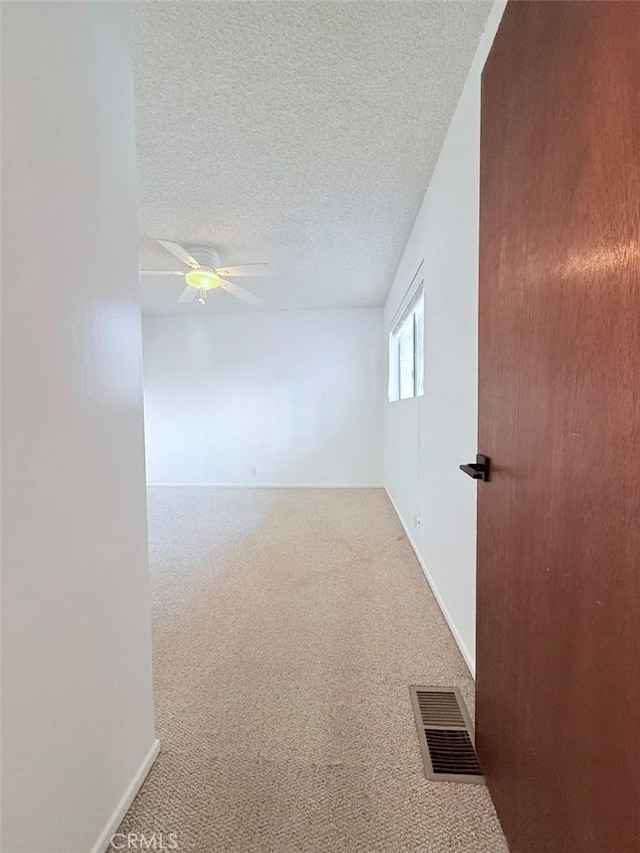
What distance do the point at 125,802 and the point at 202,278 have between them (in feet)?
10.2

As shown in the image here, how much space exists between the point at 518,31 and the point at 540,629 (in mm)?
1335

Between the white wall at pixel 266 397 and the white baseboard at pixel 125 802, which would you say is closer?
the white baseboard at pixel 125 802

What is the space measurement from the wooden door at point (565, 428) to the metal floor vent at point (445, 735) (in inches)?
5.4

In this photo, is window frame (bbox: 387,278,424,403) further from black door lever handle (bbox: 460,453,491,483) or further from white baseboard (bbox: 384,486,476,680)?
black door lever handle (bbox: 460,453,491,483)

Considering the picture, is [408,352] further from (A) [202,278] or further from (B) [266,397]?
(B) [266,397]

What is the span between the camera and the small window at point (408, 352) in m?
2.97

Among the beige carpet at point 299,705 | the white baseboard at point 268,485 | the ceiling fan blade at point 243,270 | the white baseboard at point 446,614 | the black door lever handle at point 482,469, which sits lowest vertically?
the white baseboard at point 268,485

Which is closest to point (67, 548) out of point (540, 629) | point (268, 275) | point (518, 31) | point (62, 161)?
point (62, 161)

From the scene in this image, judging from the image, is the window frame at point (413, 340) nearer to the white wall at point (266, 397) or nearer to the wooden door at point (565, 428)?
the white wall at point (266, 397)

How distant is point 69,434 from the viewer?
2.71 ft

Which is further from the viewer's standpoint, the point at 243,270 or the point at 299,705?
the point at 243,270

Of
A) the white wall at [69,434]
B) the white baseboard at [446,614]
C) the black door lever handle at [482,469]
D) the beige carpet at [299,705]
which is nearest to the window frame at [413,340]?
the white baseboard at [446,614]

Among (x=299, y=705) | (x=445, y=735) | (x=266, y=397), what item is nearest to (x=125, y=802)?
(x=299, y=705)

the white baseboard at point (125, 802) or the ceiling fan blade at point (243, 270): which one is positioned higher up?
the ceiling fan blade at point (243, 270)
